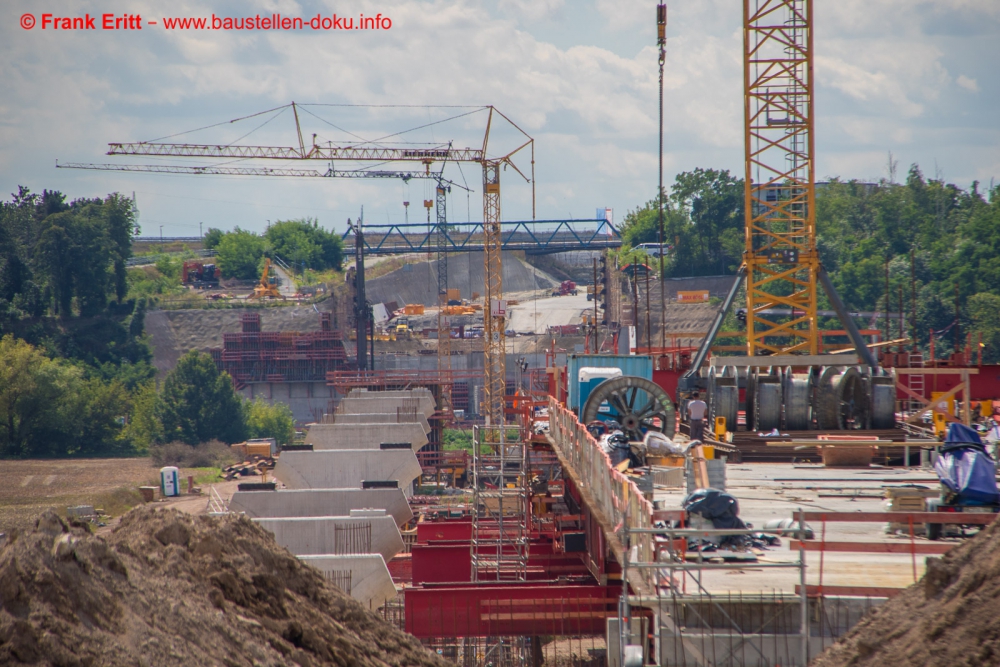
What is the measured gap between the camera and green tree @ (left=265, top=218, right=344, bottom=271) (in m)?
119

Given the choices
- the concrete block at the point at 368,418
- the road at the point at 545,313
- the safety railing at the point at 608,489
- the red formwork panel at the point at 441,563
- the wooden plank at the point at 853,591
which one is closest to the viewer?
the wooden plank at the point at 853,591

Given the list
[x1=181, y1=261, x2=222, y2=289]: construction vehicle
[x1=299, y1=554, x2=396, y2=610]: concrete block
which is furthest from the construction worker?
[x1=181, y1=261, x2=222, y2=289]: construction vehicle

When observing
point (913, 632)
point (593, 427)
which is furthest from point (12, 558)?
point (593, 427)

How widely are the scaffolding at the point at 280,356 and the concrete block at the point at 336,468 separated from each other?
50.0 meters

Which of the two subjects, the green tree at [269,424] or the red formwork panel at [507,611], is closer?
the red formwork panel at [507,611]

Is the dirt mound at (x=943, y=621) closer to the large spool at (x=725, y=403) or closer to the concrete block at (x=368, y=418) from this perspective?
the large spool at (x=725, y=403)

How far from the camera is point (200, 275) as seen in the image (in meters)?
110

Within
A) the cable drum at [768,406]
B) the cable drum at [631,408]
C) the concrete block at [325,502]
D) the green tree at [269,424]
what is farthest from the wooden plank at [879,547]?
the green tree at [269,424]

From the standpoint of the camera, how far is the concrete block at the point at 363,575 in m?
18.1

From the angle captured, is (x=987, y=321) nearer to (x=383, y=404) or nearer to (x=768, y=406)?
(x=383, y=404)

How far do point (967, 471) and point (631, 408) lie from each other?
8.53 metres

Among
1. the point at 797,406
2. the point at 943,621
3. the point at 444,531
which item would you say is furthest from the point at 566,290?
the point at 943,621

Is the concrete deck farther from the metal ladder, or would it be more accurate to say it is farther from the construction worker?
the metal ladder

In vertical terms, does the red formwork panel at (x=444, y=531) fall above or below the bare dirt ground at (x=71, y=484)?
above
